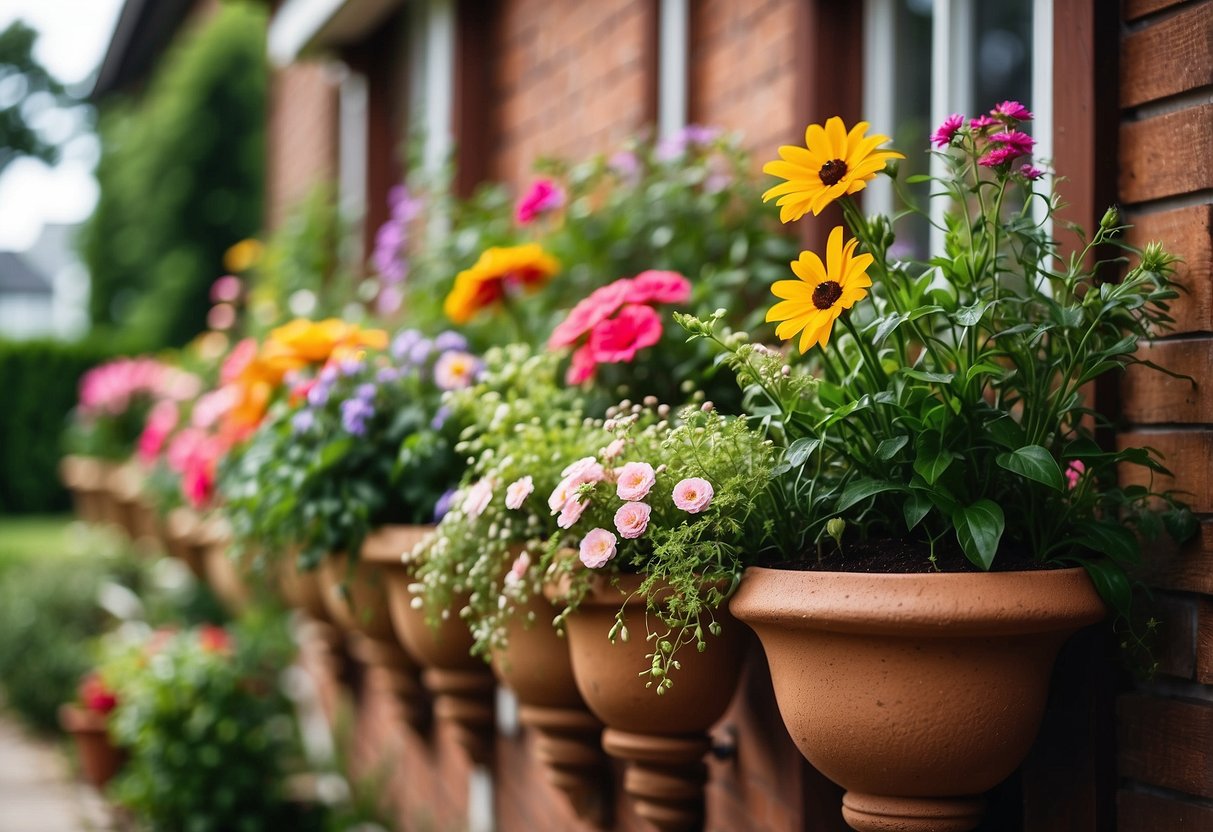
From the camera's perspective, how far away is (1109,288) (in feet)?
4.71

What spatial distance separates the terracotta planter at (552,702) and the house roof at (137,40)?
419 inches

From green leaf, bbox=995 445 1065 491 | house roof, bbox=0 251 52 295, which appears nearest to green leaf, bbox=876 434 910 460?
green leaf, bbox=995 445 1065 491

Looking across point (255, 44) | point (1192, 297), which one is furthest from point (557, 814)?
point (255, 44)

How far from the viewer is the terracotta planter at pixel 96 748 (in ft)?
15.1

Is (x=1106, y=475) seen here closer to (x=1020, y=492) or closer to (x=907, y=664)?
(x=1020, y=492)

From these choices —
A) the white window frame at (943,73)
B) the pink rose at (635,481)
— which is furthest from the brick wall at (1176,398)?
the pink rose at (635,481)

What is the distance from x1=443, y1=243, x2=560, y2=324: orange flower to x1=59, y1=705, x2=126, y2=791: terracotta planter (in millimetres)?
3008

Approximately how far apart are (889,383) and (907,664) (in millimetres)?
365

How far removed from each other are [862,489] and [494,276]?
1214 mm

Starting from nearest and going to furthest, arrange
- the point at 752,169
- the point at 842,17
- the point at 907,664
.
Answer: the point at 907,664, the point at 842,17, the point at 752,169

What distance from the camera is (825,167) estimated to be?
1.48m

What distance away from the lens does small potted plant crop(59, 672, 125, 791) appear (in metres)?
4.59

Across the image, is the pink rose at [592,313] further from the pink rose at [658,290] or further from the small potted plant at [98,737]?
the small potted plant at [98,737]

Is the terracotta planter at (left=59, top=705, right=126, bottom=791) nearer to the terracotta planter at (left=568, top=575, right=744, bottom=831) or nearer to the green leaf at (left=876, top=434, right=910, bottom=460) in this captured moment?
the terracotta planter at (left=568, top=575, right=744, bottom=831)
